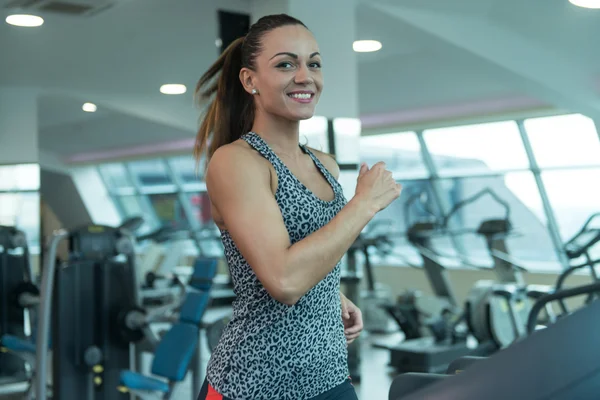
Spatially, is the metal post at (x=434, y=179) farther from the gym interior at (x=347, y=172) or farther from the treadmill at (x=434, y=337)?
the treadmill at (x=434, y=337)

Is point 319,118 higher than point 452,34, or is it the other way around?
point 452,34

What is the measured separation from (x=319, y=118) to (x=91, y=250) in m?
1.42

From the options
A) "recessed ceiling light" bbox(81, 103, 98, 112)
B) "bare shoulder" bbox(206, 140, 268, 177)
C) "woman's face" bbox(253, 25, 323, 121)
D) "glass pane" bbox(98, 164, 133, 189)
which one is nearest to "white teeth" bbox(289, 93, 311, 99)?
"woman's face" bbox(253, 25, 323, 121)

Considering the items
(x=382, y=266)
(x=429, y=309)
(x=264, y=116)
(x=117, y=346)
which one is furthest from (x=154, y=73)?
(x=382, y=266)

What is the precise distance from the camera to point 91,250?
13.0 feet

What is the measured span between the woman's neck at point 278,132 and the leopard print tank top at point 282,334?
6cm

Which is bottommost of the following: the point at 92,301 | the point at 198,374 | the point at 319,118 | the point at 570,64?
the point at 198,374

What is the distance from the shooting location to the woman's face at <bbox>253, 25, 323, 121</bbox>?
48.2 inches

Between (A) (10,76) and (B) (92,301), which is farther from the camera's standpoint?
(A) (10,76)

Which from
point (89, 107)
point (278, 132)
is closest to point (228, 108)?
point (278, 132)

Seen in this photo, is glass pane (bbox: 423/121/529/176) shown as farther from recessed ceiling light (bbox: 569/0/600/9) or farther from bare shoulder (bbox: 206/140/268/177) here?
bare shoulder (bbox: 206/140/268/177)

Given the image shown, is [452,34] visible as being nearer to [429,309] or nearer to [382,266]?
[429,309]

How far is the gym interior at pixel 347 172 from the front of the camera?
3.57 metres

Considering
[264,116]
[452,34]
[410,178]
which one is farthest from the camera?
[410,178]
